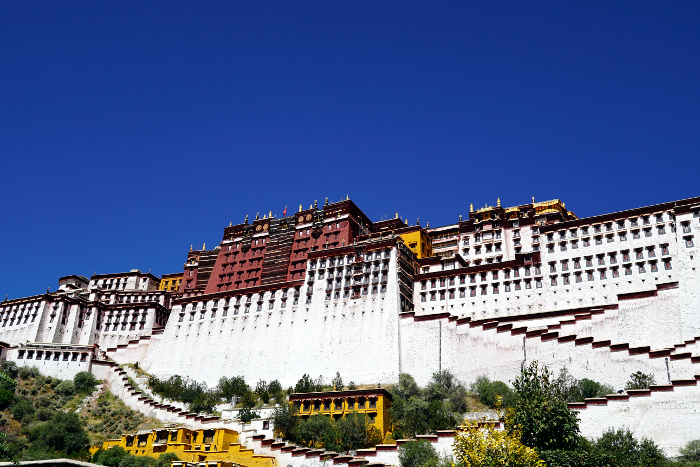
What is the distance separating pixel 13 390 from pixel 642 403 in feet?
170

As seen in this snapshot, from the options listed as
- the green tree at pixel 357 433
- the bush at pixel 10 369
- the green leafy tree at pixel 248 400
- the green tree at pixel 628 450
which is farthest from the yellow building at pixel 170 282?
the green tree at pixel 628 450

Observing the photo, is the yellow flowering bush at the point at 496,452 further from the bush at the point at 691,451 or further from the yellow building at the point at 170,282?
the yellow building at the point at 170,282

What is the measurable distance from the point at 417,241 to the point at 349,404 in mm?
31674

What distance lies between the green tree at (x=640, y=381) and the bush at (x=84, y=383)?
47.5m

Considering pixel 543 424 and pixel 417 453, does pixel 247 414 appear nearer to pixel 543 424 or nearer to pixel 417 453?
pixel 417 453

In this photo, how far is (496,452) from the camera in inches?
1187

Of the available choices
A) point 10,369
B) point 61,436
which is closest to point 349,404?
point 61,436

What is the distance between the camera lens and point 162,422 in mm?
57781

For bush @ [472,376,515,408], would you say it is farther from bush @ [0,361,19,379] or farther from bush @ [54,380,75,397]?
bush @ [0,361,19,379]

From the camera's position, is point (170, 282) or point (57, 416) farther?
point (170, 282)

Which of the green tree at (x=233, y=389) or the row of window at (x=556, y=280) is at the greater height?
the row of window at (x=556, y=280)

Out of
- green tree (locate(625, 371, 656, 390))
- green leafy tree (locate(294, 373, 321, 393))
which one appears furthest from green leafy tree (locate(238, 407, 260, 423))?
green tree (locate(625, 371, 656, 390))

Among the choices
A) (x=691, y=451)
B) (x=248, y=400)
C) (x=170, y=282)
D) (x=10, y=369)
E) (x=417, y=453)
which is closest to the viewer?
(x=691, y=451)

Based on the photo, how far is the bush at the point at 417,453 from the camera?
40.0 meters
